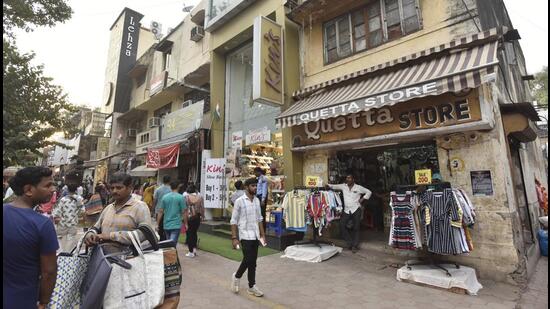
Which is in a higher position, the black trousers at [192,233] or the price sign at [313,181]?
the price sign at [313,181]

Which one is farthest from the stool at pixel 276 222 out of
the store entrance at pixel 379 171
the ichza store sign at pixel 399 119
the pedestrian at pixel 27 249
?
the pedestrian at pixel 27 249

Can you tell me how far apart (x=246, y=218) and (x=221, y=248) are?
147 inches

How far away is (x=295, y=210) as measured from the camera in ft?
24.1

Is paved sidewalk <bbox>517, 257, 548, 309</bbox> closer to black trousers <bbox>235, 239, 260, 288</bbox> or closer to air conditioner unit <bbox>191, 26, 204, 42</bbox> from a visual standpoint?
black trousers <bbox>235, 239, 260, 288</bbox>

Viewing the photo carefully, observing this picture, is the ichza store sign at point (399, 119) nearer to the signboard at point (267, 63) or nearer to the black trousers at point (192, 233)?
the signboard at point (267, 63)

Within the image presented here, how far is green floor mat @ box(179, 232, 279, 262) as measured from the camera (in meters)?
7.37

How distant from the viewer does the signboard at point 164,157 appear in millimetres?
13430

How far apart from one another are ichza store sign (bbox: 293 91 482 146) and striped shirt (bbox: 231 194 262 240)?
12.7 ft

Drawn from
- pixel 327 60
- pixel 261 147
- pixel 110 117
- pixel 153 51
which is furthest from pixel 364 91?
pixel 110 117

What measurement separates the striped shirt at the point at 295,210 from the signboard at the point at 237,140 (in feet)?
15.3

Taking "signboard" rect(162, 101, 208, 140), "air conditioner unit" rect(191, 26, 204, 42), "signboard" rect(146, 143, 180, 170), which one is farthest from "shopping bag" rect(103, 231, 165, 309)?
"air conditioner unit" rect(191, 26, 204, 42)

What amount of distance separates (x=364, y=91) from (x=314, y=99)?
74.6 inches

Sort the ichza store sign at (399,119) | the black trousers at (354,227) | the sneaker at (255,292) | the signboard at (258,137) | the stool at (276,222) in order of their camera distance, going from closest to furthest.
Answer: the sneaker at (255,292) → the ichza store sign at (399,119) → the black trousers at (354,227) → the stool at (276,222) → the signboard at (258,137)

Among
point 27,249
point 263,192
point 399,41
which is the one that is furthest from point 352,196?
point 27,249
